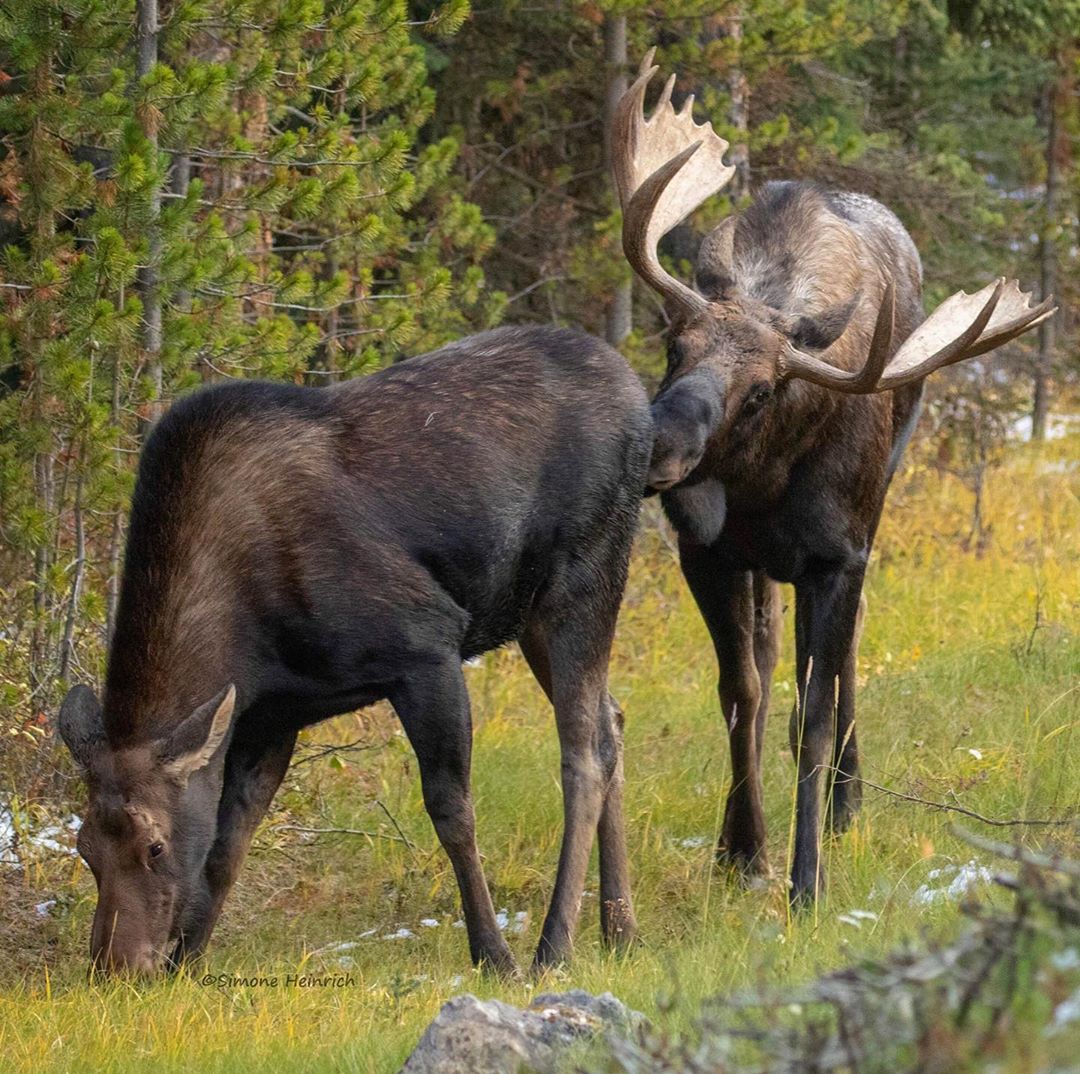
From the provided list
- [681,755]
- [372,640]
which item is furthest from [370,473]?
[681,755]

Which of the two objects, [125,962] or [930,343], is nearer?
[125,962]

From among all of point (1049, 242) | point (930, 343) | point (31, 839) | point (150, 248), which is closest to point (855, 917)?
point (930, 343)

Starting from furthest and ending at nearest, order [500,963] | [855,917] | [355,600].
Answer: [500,963] < [355,600] < [855,917]

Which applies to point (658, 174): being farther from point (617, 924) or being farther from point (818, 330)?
point (617, 924)

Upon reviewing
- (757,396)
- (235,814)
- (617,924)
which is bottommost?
(617,924)

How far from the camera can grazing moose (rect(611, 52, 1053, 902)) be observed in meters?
6.64

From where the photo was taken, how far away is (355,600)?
222 inches

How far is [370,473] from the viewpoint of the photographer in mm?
5910

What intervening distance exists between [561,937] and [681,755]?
2.30 meters

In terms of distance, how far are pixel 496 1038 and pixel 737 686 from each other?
3788 mm

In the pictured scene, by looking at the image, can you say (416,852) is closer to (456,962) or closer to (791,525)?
(456,962)

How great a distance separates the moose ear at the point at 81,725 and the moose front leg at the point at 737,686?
8.47 feet

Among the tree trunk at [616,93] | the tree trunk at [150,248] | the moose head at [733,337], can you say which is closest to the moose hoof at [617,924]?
the moose head at [733,337]

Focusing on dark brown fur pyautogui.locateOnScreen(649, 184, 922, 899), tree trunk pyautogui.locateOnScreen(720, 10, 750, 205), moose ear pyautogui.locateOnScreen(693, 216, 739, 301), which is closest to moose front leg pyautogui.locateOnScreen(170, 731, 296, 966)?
dark brown fur pyautogui.locateOnScreen(649, 184, 922, 899)
